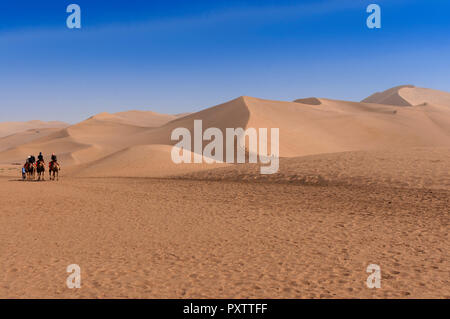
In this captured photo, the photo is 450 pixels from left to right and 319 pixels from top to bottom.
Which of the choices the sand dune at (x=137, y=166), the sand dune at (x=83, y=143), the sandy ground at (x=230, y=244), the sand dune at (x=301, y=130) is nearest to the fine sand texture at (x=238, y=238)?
the sandy ground at (x=230, y=244)

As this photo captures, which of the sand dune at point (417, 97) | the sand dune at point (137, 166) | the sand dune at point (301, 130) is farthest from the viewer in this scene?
the sand dune at point (417, 97)

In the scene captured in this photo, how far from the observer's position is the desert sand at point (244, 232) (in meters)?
6.91

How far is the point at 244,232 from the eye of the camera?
1088 centimetres

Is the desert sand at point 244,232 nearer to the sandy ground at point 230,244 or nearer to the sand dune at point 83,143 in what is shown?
the sandy ground at point 230,244

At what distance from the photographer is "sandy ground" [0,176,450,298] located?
679cm

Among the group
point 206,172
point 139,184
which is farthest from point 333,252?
point 206,172

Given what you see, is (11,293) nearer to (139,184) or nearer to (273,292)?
(273,292)

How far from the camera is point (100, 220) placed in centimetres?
1261
